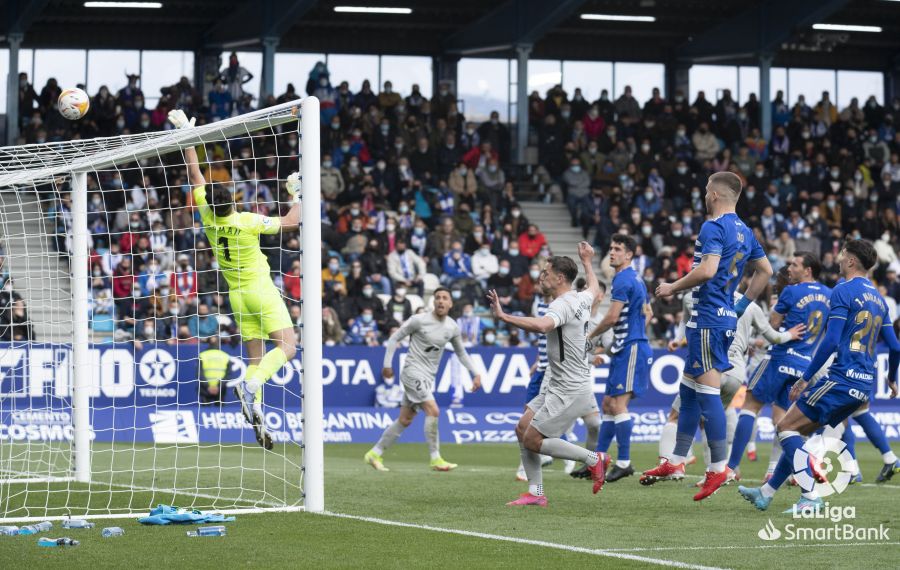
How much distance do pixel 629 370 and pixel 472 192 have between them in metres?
17.1

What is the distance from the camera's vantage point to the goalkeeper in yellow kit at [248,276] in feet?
38.8

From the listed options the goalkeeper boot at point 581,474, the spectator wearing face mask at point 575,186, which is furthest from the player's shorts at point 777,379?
the spectator wearing face mask at point 575,186

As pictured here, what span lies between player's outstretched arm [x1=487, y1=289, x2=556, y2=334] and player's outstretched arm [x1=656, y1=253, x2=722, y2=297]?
880mm

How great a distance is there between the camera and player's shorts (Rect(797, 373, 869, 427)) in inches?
384

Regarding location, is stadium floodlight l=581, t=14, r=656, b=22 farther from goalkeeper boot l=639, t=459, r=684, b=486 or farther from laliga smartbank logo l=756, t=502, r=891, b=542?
laliga smartbank logo l=756, t=502, r=891, b=542

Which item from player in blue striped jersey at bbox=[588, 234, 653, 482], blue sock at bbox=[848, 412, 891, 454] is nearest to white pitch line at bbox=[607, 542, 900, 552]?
player in blue striped jersey at bbox=[588, 234, 653, 482]

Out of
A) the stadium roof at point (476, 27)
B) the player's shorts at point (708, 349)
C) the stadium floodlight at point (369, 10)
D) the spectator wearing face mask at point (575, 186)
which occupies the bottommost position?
the player's shorts at point (708, 349)

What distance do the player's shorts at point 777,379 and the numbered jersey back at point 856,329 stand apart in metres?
3.61

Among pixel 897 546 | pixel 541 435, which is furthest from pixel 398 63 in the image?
pixel 897 546

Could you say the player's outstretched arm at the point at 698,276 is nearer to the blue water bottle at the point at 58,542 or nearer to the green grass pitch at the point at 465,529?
the green grass pitch at the point at 465,529

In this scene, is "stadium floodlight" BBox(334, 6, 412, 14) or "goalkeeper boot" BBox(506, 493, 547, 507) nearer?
"goalkeeper boot" BBox(506, 493, 547, 507)

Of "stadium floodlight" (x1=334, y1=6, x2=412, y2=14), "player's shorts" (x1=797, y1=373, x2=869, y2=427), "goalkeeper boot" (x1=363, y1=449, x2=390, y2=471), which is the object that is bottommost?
"goalkeeper boot" (x1=363, y1=449, x2=390, y2=471)

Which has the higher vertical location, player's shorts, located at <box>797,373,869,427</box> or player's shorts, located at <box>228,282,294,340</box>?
player's shorts, located at <box>228,282,294,340</box>

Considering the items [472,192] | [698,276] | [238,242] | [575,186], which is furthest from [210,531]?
[575,186]
